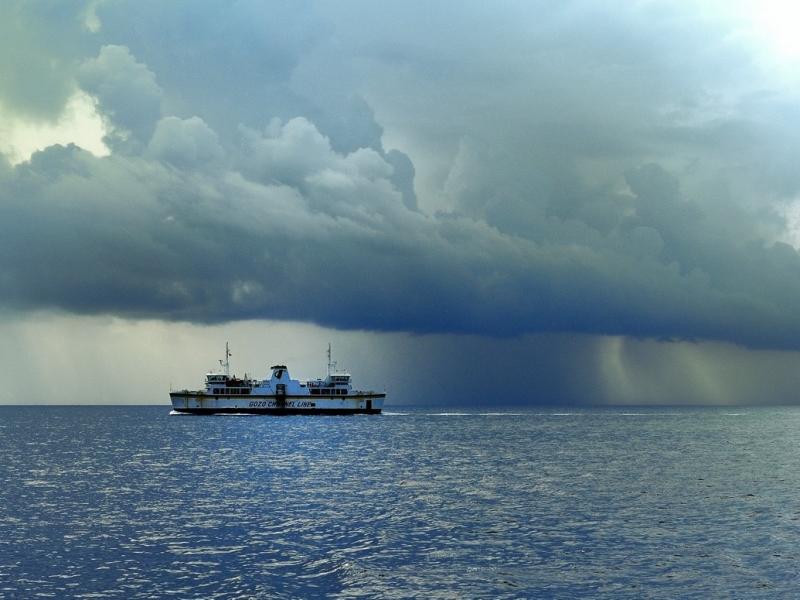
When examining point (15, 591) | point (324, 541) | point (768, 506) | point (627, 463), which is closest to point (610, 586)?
point (324, 541)

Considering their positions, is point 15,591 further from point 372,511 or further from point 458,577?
point 372,511

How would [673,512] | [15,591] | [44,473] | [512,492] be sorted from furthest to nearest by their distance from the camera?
1. [44,473]
2. [512,492]
3. [673,512]
4. [15,591]

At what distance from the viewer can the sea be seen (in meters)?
34.7

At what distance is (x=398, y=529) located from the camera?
159ft

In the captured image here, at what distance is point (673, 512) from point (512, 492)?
1528cm

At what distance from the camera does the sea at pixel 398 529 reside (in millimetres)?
34656

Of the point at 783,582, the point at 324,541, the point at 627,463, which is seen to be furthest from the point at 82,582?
the point at 627,463

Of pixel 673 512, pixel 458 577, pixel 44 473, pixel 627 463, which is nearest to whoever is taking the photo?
pixel 458 577

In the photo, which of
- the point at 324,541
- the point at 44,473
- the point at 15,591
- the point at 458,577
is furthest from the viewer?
the point at 44,473

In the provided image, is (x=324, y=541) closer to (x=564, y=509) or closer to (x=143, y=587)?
(x=143, y=587)

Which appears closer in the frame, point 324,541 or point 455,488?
point 324,541

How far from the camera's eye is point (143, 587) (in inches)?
1336

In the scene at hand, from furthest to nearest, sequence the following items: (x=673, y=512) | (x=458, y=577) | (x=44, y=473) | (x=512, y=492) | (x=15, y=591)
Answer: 1. (x=44, y=473)
2. (x=512, y=492)
3. (x=673, y=512)
4. (x=458, y=577)
5. (x=15, y=591)

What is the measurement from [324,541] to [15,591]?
1705 centimetres
